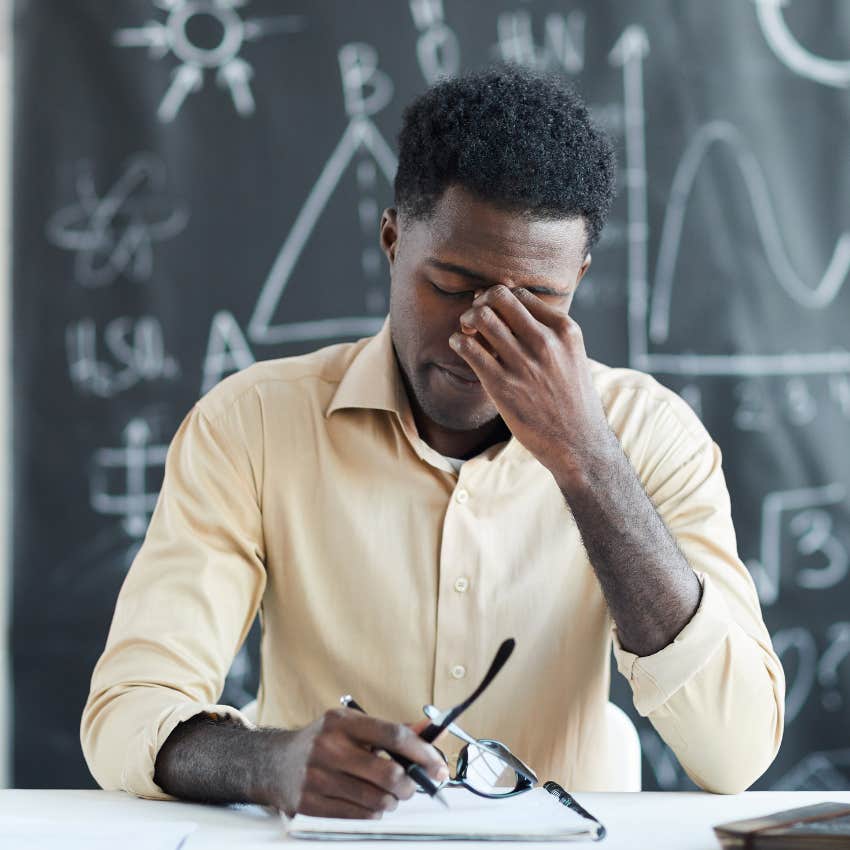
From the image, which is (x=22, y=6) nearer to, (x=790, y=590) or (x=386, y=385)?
(x=386, y=385)

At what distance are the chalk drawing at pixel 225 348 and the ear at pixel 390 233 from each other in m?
0.78

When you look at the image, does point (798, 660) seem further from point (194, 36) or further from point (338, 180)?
point (194, 36)

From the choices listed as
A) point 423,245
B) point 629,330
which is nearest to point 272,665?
point 423,245

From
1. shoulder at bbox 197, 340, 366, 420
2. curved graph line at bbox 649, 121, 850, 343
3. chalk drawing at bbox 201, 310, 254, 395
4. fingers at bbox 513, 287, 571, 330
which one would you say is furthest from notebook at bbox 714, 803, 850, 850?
chalk drawing at bbox 201, 310, 254, 395

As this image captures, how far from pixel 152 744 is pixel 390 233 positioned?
31.4 inches

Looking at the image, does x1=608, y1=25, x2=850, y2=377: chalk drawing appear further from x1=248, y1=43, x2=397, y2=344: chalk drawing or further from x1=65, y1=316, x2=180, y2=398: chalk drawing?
x1=65, y1=316, x2=180, y2=398: chalk drawing

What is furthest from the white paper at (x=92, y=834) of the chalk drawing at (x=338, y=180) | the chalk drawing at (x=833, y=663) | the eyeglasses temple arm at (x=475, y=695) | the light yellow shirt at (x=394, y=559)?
the chalk drawing at (x=833, y=663)

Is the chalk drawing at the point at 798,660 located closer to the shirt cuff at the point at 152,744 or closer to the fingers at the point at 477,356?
the fingers at the point at 477,356

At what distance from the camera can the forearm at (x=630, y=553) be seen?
1.23 metres

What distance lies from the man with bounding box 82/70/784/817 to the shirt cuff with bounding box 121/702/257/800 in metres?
0.04

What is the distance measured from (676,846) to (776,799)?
228 millimetres

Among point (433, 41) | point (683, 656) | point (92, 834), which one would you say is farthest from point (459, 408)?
point (433, 41)

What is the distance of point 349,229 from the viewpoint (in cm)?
227

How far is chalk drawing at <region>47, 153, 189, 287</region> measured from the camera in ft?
7.46
